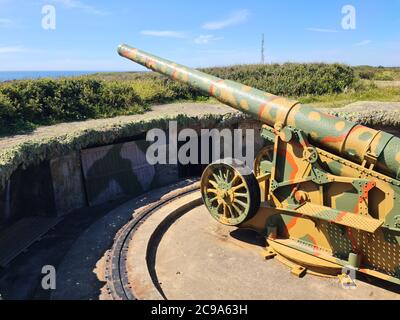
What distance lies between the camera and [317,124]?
→ 22.3 feet

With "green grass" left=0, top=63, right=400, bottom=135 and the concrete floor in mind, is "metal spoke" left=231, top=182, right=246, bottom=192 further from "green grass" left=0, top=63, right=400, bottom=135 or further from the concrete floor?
"green grass" left=0, top=63, right=400, bottom=135

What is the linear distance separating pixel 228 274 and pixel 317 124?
10.4 ft

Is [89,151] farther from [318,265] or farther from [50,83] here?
[318,265]

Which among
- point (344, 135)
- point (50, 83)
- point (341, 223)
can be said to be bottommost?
point (341, 223)

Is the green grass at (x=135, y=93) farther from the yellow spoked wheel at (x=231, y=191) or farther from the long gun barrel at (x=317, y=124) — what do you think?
the yellow spoked wheel at (x=231, y=191)

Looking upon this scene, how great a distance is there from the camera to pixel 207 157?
13234mm

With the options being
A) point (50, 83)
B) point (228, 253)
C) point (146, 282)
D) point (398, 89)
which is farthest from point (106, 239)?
point (398, 89)

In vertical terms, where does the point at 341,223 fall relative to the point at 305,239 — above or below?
above

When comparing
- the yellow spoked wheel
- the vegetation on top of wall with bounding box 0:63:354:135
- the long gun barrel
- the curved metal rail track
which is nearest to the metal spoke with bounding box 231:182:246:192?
the yellow spoked wheel

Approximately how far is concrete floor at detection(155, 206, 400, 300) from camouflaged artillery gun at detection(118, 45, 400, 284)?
1.06 feet

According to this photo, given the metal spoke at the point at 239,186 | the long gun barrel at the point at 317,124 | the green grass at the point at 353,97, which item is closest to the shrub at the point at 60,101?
the long gun barrel at the point at 317,124

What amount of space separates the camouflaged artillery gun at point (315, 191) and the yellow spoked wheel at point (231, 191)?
0.02 metres

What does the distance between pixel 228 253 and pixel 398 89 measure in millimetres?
14532
